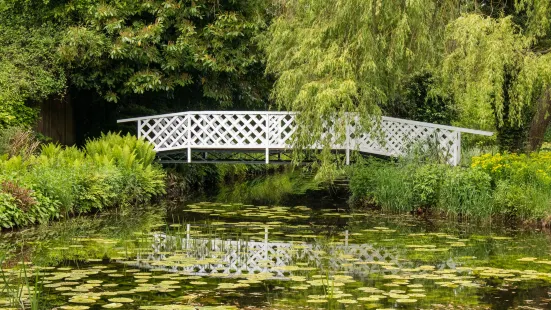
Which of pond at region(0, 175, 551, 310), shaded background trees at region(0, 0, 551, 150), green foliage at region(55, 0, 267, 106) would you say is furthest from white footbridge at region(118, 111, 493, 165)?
pond at region(0, 175, 551, 310)

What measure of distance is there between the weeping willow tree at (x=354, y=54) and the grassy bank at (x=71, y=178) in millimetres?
3634

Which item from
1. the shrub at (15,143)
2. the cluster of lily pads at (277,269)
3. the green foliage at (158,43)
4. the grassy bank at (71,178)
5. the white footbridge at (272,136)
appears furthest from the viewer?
the green foliage at (158,43)

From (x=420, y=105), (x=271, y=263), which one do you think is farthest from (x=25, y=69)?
(x=271, y=263)

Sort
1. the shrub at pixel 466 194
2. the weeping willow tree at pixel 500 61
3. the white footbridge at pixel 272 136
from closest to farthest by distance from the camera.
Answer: the weeping willow tree at pixel 500 61 < the shrub at pixel 466 194 < the white footbridge at pixel 272 136

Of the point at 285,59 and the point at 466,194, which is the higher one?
the point at 285,59

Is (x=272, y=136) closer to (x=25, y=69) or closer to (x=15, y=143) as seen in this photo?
(x=25, y=69)

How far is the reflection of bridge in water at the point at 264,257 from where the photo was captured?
9453mm

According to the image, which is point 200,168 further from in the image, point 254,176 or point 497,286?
point 497,286

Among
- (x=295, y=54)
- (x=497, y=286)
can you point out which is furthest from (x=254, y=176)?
(x=497, y=286)

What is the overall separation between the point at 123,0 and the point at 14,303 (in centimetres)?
1359

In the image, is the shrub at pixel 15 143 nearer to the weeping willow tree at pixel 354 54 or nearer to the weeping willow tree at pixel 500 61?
the weeping willow tree at pixel 354 54

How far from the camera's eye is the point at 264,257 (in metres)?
10.3

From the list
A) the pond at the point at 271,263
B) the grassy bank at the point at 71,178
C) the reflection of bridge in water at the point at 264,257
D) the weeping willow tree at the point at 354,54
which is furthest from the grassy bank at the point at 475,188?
the grassy bank at the point at 71,178

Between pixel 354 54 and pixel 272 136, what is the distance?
15.9 feet
